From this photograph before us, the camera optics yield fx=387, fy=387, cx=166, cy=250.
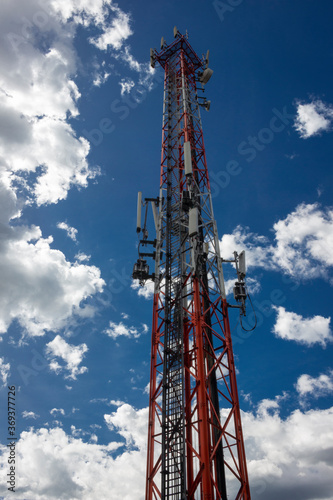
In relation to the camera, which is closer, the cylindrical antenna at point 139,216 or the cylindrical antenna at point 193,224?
the cylindrical antenna at point 193,224

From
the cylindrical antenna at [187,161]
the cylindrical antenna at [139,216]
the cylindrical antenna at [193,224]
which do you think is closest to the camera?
the cylindrical antenna at [193,224]

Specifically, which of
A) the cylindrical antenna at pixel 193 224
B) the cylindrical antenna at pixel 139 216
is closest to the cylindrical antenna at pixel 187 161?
the cylindrical antenna at pixel 193 224

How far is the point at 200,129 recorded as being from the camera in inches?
1451

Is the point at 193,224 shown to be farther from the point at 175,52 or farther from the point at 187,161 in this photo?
the point at 175,52

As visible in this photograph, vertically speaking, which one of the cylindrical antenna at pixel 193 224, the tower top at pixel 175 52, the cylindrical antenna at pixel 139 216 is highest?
the tower top at pixel 175 52

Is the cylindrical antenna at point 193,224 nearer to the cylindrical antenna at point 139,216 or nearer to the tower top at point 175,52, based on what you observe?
the cylindrical antenna at point 139,216

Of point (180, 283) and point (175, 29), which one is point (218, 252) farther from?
point (175, 29)

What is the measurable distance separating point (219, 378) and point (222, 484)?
232 inches

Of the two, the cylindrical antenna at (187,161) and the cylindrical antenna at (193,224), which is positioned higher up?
the cylindrical antenna at (187,161)

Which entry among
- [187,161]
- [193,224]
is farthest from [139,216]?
[193,224]

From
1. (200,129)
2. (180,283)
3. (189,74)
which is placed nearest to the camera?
(180,283)

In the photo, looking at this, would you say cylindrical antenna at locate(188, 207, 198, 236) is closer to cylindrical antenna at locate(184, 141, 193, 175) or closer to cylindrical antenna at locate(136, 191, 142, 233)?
cylindrical antenna at locate(184, 141, 193, 175)

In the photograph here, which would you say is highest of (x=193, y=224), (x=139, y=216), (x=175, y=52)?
(x=175, y=52)

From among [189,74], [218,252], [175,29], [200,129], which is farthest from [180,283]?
[175,29]
